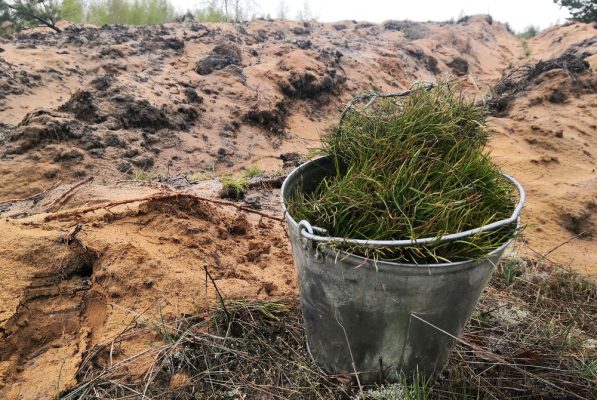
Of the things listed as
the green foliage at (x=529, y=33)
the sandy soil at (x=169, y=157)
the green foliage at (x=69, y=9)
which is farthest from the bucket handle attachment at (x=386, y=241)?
the green foliage at (x=529, y=33)

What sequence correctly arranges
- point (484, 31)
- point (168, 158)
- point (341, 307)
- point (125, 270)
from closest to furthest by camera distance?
point (341, 307) → point (125, 270) → point (168, 158) → point (484, 31)

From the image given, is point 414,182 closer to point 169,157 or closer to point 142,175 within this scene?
point 142,175

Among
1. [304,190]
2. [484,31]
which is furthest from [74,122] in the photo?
[484,31]

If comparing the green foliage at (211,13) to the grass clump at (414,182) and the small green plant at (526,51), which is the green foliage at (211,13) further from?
the grass clump at (414,182)

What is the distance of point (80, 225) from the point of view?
234 cm

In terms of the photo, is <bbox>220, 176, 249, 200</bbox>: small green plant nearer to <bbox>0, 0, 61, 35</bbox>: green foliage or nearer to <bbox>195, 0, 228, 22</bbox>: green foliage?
<bbox>0, 0, 61, 35</bbox>: green foliage

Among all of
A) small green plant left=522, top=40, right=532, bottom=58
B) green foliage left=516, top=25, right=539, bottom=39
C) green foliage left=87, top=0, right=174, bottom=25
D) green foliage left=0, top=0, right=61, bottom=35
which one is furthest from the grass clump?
green foliage left=516, top=25, right=539, bottom=39

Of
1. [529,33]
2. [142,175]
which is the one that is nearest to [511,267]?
[142,175]

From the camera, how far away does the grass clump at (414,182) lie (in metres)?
1.58

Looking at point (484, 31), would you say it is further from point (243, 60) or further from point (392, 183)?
point (392, 183)

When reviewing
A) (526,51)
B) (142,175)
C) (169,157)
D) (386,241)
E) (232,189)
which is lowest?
(169,157)

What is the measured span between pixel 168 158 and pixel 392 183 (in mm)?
4013

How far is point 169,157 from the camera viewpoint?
17.2 ft

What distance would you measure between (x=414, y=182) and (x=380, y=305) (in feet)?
1.59
